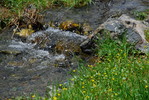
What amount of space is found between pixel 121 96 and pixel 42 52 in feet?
13.6

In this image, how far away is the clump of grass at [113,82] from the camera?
3.99m

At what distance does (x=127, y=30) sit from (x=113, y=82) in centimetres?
276

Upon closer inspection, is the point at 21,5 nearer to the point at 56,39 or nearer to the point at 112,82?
the point at 56,39

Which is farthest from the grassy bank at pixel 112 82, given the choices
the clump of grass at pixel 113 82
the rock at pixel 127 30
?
the rock at pixel 127 30

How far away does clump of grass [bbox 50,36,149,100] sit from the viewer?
3.99 meters

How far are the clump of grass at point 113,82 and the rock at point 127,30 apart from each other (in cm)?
45

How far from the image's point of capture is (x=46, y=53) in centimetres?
Answer: 766

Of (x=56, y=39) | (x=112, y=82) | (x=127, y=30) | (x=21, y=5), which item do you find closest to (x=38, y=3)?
(x=21, y=5)

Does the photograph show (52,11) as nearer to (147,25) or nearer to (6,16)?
(6,16)

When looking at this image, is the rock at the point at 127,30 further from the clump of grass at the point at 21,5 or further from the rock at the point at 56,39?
the clump of grass at the point at 21,5

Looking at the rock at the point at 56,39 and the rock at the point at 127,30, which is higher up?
the rock at the point at 127,30

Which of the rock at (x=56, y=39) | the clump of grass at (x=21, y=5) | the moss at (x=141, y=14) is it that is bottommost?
the rock at (x=56, y=39)

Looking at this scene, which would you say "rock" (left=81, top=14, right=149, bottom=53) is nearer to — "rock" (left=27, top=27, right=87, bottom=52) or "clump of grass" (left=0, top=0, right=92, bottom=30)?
"rock" (left=27, top=27, right=87, bottom=52)

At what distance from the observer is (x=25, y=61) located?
711 cm
